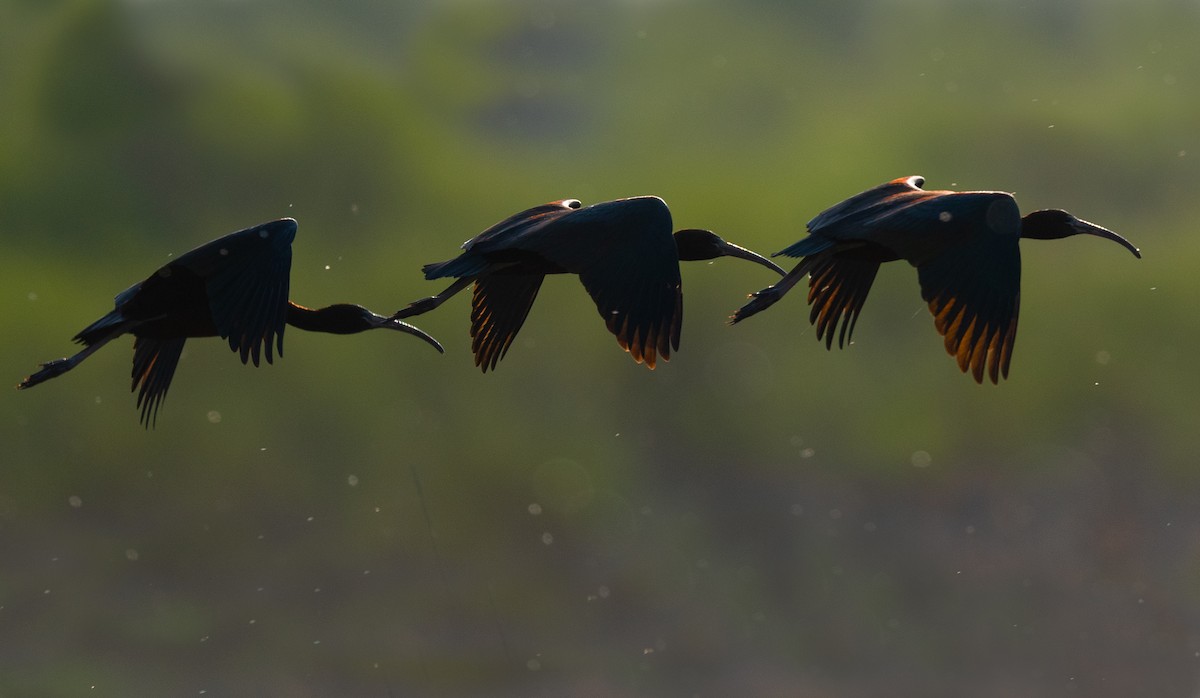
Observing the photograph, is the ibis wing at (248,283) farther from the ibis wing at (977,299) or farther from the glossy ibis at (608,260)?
the ibis wing at (977,299)

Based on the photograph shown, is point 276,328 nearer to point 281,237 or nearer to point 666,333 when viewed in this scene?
point 281,237

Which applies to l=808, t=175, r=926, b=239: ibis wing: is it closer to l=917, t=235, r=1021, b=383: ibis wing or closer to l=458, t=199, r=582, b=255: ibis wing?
l=917, t=235, r=1021, b=383: ibis wing

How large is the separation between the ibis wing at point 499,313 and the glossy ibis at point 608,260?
56cm

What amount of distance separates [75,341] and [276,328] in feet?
6.97

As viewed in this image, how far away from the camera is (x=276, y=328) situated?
1130 cm

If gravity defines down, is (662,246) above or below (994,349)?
above

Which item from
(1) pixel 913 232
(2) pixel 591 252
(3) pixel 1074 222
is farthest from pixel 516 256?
(3) pixel 1074 222

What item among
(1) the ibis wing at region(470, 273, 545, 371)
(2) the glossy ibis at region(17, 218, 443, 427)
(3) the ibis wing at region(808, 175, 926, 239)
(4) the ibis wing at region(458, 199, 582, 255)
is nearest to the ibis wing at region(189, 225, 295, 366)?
(2) the glossy ibis at region(17, 218, 443, 427)

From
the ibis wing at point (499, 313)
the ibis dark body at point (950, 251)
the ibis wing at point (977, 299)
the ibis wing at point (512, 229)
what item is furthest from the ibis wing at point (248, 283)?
the ibis wing at point (977, 299)

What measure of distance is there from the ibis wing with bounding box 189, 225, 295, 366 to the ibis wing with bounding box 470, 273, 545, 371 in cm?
229

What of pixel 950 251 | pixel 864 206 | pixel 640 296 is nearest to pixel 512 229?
pixel 640 296

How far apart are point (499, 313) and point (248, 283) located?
8.68 feet

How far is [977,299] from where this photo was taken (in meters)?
11.3

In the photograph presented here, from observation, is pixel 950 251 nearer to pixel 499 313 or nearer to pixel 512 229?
pixel 512 229
